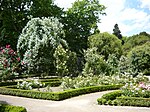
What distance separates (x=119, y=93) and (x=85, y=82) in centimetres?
390

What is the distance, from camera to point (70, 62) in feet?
85.0

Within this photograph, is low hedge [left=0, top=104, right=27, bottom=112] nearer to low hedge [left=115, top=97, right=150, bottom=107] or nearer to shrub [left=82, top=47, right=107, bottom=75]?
low hedge [left=115, top=97, right=150, bottom=107]

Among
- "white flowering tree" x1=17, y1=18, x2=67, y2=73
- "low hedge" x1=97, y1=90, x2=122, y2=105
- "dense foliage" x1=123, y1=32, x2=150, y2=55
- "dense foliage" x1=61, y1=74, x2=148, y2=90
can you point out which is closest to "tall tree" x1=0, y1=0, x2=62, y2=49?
"white flowering tree" x1=17, y1=18, x2=67, y2=73

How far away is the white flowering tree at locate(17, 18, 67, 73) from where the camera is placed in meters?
22.8

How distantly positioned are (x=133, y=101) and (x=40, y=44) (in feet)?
40.8

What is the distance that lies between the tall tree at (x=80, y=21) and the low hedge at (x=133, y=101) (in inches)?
888

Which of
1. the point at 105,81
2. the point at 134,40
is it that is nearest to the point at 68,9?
the point at 134,40

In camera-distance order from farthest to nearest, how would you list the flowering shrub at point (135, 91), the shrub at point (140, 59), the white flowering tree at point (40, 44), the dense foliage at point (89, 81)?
the shrub at point (140, 59) < the white flowering tree at point (40, 44) < the dense foliage at point (89, 81) < the flowering shrub at point (135, 91)

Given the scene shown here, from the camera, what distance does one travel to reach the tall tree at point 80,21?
34.7m

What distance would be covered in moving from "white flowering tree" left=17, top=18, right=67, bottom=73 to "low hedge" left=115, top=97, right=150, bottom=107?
38.9ft

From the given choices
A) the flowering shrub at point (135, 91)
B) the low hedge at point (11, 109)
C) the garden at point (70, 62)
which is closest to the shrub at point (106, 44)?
the garden at point (70, 62)

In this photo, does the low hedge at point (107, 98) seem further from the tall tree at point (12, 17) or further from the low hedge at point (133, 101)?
the tall tree at point (12, 17)

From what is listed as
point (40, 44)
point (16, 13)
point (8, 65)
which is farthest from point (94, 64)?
point (16, 13)

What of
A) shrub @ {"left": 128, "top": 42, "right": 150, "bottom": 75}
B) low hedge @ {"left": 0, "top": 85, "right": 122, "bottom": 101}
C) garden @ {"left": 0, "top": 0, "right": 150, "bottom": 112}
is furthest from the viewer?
shrub @ {"left": 128, "top": 42, "right": 150, "bottom": 75}
